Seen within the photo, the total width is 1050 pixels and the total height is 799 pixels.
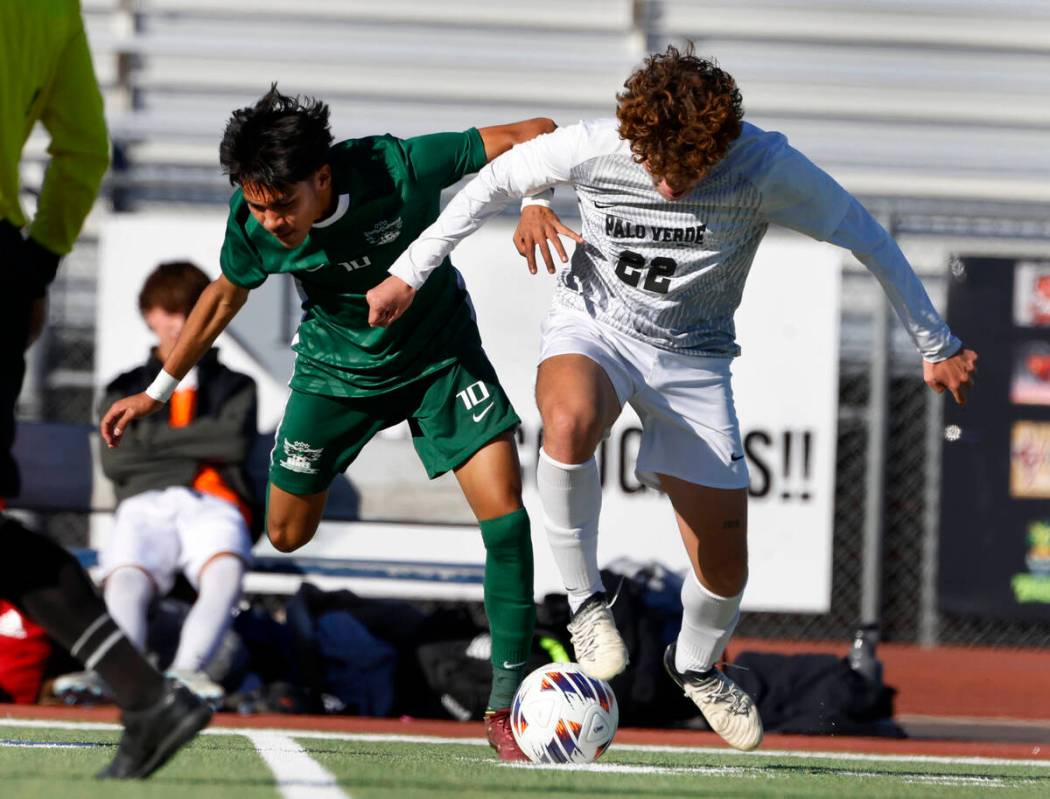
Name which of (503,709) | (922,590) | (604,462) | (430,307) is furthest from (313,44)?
(503,709)

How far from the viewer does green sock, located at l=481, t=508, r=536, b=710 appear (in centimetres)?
496

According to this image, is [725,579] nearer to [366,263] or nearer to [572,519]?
[572,519]

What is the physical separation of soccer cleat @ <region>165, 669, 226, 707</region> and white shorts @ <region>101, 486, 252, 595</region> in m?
0.52

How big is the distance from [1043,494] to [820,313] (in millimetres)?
1419

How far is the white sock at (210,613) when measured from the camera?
6.65 metres

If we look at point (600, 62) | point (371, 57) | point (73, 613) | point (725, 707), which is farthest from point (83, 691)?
point (600, 62)

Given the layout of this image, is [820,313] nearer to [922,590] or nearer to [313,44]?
[922,590]

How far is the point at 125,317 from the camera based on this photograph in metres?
8.47

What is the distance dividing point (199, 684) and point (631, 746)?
175 cm

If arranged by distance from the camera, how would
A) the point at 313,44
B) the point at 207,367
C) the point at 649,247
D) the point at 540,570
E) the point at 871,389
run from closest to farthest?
the point at 649,247 < the point at 207,367 < the point at 540,570 < the point at 871,389 < the point at 313,44

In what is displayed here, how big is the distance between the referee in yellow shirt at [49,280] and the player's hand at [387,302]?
0.81 m

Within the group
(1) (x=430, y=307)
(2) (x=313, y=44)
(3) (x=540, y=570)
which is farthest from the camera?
(2) (x=313, y=44)

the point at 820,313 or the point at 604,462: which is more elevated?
the point at 820,313

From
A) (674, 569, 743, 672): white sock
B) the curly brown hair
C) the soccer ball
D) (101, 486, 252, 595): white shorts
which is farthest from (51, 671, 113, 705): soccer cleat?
the curly brown hair
